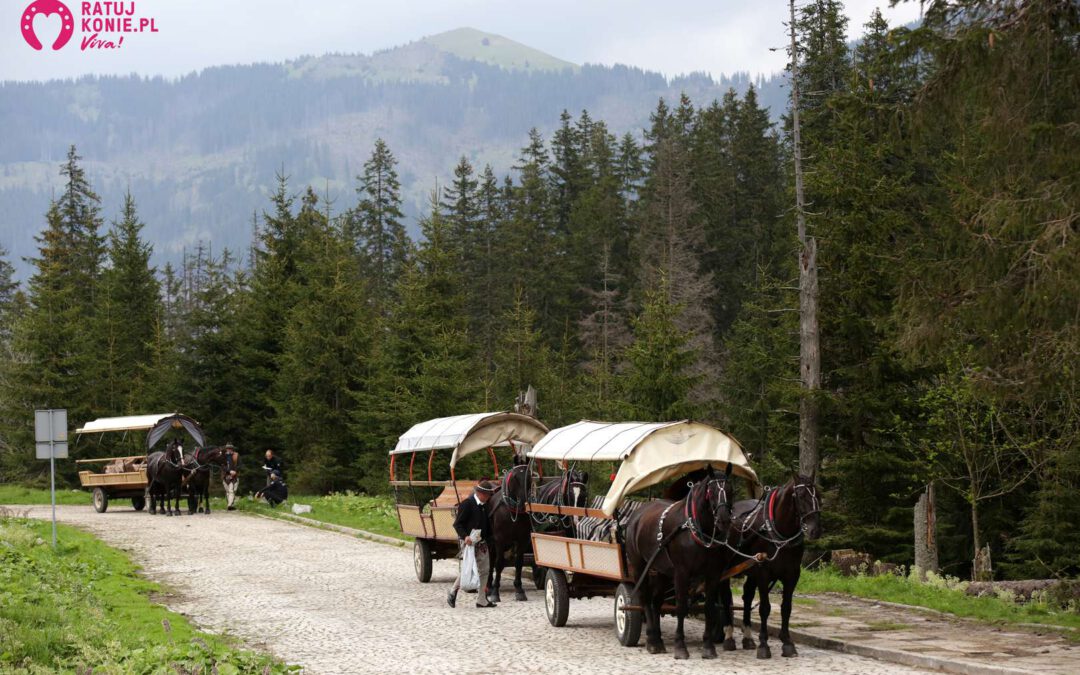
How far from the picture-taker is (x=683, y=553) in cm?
1314

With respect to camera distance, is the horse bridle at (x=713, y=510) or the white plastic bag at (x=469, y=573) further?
the white plastic bag at (x=469, y=573)

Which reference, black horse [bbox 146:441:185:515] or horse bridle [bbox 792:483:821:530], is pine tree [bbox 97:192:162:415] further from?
horse bridle [bbox 792:483:821:530]

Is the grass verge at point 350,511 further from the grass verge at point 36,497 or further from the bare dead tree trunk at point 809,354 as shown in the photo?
the bare dead tree trunk at point 809,354

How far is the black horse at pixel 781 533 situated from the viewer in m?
12.9

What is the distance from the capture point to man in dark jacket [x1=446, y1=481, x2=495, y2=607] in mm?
17766

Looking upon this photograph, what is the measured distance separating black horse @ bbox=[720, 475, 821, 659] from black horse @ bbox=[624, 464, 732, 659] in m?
0.35

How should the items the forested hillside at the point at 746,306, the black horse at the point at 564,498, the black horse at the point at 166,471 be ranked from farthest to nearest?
the black horse at the point at 166,471
the black horse at the point at 564,498
the forested hillside at the point at 746,306

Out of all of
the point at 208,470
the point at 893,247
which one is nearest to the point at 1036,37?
the point at 893,247

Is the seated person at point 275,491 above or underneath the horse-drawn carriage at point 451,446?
underneath

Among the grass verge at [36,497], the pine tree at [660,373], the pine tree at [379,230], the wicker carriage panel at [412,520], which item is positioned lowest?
the grass verge at [36,497]

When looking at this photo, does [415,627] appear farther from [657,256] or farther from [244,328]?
[657,256]

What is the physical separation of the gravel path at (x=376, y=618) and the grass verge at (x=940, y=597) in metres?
3.21

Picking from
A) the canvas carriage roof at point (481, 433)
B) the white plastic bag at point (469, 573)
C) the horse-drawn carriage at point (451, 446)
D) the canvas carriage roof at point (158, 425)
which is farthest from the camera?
the canvas carriage roof at point (158, 425)

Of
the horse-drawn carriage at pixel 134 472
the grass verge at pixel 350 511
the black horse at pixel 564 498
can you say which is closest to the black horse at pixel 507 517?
the black horse at pixel 564 498
